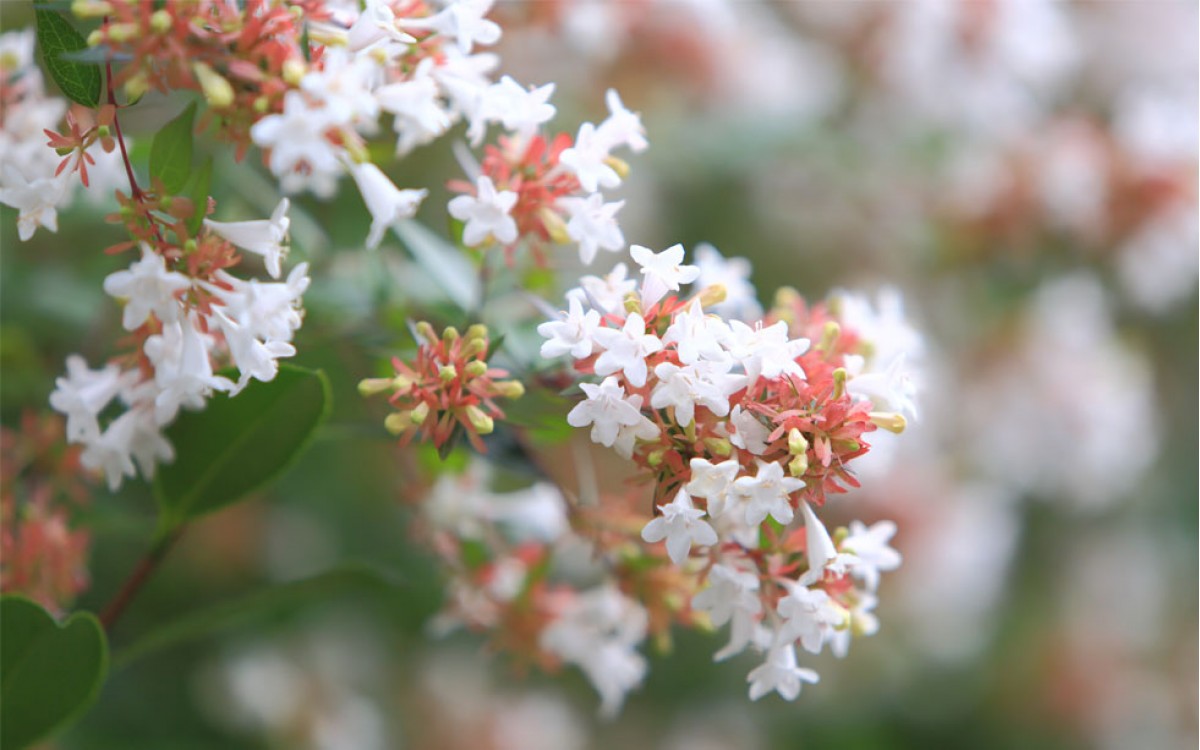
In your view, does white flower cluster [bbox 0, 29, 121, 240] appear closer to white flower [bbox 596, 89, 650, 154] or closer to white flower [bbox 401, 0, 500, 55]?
white flower [bbox 401, 0, 500, 55]

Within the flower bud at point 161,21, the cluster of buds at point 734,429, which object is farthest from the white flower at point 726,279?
the flower bud at point 161,21

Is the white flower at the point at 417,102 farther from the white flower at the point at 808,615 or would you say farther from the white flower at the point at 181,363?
the white flower at the point at 808,615

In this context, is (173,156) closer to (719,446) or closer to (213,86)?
(213,86)

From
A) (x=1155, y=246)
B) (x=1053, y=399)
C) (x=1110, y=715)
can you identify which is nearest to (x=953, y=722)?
(x=1110, y=715)

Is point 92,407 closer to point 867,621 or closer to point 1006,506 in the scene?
point 867,621

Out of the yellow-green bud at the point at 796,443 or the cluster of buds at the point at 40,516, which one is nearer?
the yellow-green bud at the point at 796,443
